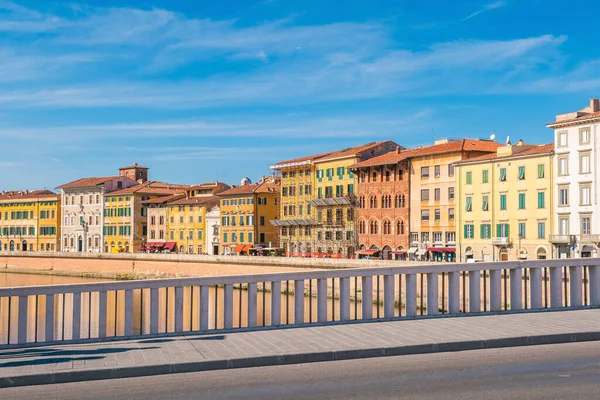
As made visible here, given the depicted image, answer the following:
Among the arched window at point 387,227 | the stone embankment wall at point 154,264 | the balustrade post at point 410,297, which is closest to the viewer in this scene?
the balustrade post at point 410,297

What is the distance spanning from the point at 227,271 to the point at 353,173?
55.4ft

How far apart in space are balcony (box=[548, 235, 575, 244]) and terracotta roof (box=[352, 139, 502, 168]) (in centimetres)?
1323

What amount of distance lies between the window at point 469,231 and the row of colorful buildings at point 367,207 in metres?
0.12

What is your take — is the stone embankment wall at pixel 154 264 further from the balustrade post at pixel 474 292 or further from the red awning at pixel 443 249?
the balustrade post at pixel 474 292

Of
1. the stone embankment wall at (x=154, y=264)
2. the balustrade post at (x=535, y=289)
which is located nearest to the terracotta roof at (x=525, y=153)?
the stone embankment wall at (x=154, y=264)

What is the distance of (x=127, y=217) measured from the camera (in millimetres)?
114188

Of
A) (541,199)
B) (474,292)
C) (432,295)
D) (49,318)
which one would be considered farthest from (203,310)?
(541,199)

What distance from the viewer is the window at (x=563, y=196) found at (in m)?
62.3

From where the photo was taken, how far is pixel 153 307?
44.2 feet

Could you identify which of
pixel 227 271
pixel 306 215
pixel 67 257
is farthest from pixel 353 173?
pixel 67 257

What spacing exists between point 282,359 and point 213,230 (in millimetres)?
94234

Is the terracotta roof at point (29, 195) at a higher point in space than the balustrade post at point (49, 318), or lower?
higher

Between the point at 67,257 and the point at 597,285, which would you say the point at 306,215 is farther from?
the point at 597,285

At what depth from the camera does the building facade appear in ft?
262
